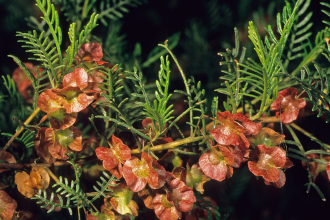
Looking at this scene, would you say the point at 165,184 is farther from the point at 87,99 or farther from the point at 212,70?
the point at 212,70

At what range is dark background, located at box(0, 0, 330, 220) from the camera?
0.74 m

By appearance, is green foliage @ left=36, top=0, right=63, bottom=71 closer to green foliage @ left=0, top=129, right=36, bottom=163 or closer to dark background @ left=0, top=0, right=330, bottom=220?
green foliage @ left=0, top=129, right=36, bottom=163

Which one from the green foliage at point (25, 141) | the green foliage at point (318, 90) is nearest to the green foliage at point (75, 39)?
the green foliage at point (25, 141)

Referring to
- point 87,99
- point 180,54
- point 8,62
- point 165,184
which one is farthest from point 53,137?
point 180,54

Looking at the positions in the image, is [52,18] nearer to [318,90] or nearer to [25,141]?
[25,141]

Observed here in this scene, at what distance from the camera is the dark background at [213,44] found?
29.2 inches

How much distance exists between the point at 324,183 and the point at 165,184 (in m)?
0.58

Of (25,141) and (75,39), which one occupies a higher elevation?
(75,39)

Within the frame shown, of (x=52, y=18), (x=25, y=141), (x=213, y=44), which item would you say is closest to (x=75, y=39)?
(x=52, y=18)

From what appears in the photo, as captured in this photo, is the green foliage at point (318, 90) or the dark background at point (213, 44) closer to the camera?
the green foliage at point (318, 90)

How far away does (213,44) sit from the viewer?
89 cm

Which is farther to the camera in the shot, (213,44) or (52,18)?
(213,44)

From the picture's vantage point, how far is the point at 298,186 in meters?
0.76

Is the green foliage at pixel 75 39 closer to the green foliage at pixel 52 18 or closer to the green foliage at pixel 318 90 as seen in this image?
the green foliage at pixel 52 18
